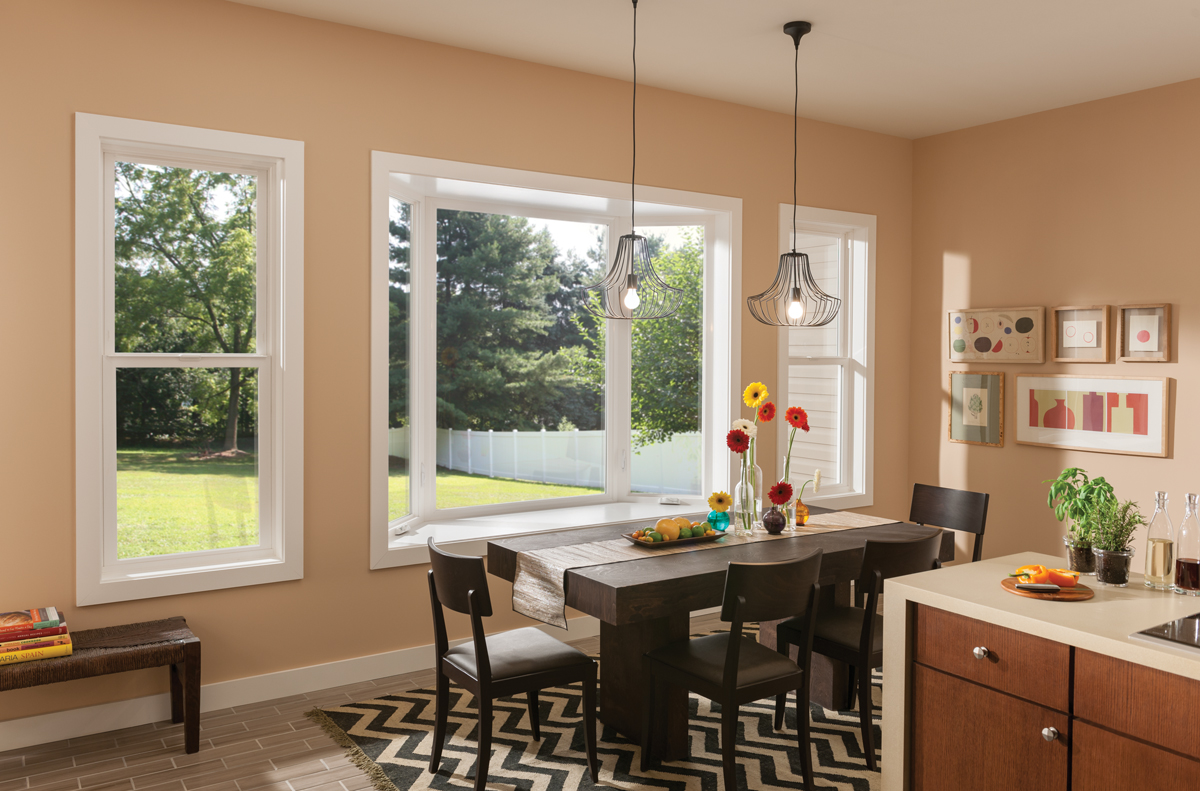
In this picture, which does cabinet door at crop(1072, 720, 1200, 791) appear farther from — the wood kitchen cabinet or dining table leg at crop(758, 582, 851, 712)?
dining table leg at crop(758, 582, 851, 712)

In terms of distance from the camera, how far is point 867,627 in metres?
2.83

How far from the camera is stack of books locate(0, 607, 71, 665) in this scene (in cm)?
263

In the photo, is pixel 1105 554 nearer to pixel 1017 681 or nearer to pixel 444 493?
pixel 1017 681

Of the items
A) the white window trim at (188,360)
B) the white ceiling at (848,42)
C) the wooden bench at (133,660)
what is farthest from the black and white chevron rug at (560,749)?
the white ceiling at (848,42)

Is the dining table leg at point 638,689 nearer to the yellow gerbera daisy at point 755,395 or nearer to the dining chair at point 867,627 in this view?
the dining chair at point 867,627

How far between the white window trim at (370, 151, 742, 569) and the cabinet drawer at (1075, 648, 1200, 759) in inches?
96.5

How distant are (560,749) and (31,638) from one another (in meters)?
1.78

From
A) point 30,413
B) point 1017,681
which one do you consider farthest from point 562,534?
point 30,413

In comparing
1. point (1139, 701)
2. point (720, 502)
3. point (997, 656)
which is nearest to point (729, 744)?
point (997, 656)

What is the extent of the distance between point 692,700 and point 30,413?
106 inches

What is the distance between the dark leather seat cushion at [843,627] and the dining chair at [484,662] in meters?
0.82

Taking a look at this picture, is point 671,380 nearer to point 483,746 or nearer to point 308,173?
point 308,173

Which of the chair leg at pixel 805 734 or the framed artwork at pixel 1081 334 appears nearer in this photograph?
the chair leg at pixel 805 734

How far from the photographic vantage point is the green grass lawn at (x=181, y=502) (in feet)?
10.4
